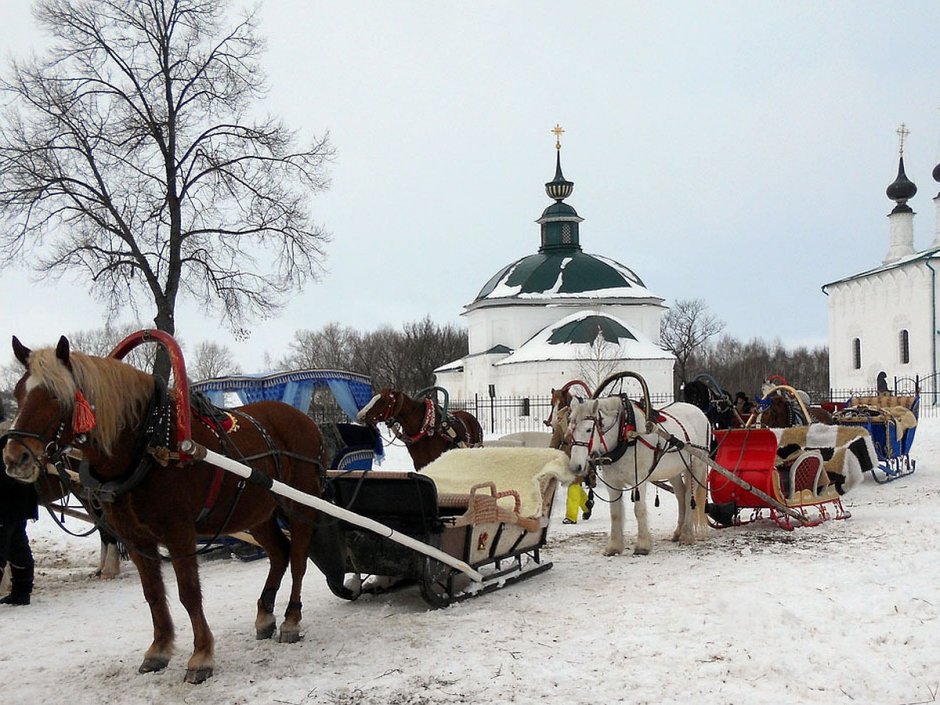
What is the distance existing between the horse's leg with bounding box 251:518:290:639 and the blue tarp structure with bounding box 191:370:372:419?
543 centimetres

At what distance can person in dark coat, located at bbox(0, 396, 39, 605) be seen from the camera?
8.27m

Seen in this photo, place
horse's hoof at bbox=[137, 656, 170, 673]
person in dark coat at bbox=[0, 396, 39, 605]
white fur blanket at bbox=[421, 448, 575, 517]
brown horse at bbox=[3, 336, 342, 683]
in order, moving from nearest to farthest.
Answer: brown horse at bbox=[3, 336, 342, 683] → horse's hoof at bbox=[137, 656, 170, 673] → person in dark coat at bbox=[0, 396, 39, 605] → white fur blanket at bbox=[421, 448, 575, 517]

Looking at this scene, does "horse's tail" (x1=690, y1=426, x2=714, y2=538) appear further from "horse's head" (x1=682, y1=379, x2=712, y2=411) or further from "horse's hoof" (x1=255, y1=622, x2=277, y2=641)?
"horse's hoof" (x1=255, y1=622, x2=277, y2=641)

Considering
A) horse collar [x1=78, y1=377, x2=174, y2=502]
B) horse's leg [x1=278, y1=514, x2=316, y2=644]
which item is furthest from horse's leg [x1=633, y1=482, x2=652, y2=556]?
horse collar [x1=78, y1=377, x2=174, y2=502]

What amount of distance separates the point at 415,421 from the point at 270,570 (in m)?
5.59

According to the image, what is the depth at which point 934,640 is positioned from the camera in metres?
5.65

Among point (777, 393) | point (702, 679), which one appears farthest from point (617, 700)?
point (777, 393)

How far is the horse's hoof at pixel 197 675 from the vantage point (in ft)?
18.1

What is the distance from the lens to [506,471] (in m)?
9.08

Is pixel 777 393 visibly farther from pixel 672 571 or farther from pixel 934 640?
pixel 934 640

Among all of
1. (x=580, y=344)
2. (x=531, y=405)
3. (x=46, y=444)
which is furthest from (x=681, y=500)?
(x=580, y=344)

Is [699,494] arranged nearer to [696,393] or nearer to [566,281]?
[696,393]

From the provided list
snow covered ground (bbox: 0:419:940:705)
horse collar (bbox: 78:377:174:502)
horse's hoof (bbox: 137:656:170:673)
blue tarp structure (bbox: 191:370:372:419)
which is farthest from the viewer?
blue tarp structure (bbox: 191:370:372:419)

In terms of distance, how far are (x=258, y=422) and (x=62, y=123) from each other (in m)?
16.7
